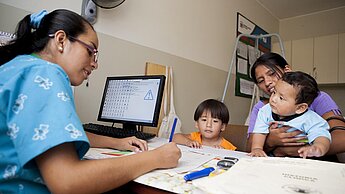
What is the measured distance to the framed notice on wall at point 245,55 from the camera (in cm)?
300

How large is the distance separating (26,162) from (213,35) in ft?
7.85

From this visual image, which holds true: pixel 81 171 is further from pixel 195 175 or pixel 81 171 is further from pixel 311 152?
pixel 311 152

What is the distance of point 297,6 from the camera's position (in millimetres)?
3439

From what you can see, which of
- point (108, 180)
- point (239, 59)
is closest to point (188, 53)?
point (239, 59)

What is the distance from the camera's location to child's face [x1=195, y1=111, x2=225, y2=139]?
5.11 ft

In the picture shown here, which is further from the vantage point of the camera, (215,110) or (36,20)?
(215,110)

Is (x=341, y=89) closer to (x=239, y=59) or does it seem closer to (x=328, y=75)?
(x=328, y=75)

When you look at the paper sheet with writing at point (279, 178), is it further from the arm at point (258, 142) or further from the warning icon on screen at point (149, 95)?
the warning icon on screen at point (149, 95)

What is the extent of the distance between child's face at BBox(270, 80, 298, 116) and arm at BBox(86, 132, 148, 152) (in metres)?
0.59

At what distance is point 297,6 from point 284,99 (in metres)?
3.00

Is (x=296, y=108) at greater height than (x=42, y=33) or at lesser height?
lesser

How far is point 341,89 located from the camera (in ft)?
11.6

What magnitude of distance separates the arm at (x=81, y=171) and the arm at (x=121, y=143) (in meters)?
0.29

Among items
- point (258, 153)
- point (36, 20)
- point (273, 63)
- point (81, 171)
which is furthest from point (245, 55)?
point (81, 171)
